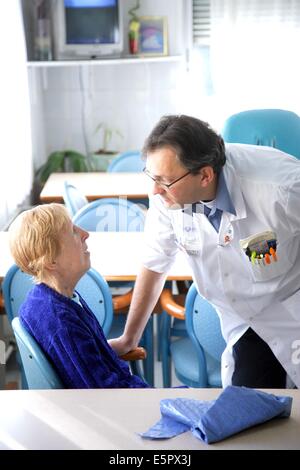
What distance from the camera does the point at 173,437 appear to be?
63.7 inches

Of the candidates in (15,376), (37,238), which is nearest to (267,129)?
(15,376)

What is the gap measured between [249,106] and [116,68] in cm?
107

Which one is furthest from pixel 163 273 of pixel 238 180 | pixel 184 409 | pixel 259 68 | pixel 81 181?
pixel 259 68

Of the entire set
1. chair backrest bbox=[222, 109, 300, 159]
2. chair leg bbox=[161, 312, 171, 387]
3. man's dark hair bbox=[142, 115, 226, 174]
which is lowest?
chair leg bbox=[161, 312, 171, 387]

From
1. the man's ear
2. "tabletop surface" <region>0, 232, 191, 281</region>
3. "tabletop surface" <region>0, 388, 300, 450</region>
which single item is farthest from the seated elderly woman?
"tabletop surface" <region>0, 232, 191, 281</region>

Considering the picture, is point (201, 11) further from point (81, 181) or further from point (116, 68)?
point (81, 181)

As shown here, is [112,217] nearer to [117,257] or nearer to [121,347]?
[117,257]

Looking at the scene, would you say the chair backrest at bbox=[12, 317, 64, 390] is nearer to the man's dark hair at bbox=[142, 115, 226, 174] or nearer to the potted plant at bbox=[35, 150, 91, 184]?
the man's dark hair at bbox=[142, 115, 226, 174]

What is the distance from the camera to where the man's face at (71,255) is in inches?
82.2

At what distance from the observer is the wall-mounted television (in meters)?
5.40

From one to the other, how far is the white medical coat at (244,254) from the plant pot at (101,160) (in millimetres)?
3368

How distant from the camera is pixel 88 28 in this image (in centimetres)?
544

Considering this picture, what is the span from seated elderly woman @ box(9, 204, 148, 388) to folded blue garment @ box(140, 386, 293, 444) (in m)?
0.34

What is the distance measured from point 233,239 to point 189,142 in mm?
343
